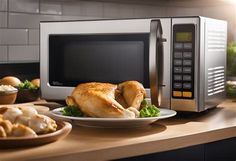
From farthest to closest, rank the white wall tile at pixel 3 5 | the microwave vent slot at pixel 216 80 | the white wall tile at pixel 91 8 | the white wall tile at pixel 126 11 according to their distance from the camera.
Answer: the white wall tile at pixel 126 11, the white wall tile at pixel 91 8, the white wall tile at pixel 3 5, the microwave vent slot at pixel 216 80

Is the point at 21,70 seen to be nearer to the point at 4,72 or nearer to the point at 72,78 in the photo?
the point at 4,72

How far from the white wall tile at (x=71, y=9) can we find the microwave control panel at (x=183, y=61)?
4.20 feet

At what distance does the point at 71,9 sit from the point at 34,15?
0.22m

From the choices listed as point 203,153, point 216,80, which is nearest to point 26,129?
point 203,153

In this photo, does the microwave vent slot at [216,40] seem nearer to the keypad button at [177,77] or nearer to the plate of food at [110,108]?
the keypad button at [177,77]

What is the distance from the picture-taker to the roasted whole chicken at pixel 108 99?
1.20 meters

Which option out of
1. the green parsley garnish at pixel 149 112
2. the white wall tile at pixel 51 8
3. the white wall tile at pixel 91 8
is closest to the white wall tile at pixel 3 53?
the white wall tile at pixel 51 8

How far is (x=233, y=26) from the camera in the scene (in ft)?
8.73

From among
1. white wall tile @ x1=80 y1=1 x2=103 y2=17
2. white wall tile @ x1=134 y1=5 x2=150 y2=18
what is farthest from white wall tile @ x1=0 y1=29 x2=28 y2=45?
white wall tile @ x1=134 y1=5 x2=150 y2=18

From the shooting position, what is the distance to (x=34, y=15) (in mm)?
2543

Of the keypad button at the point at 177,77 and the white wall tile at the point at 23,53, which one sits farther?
the white wall tile at the point at 23,53

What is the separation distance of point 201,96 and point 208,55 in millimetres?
137

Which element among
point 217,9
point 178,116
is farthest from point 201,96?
point 217,9

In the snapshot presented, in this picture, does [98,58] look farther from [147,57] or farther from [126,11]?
[126,11]
